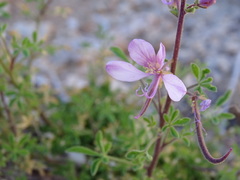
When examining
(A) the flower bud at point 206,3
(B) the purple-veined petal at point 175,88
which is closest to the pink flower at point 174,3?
(A) the flower bud at point 206,3

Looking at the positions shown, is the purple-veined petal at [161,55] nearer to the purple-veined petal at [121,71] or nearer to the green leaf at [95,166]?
the purple-veined petal at [121,71]

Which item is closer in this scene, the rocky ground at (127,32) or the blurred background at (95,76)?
the blurred background at (95,76)

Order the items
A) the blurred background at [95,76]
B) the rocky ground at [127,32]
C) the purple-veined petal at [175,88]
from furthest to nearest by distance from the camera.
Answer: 1. the rocky ground at [127,32]
2. the blurred background at [95,76]
3. the purple-veined petal at [175,88]

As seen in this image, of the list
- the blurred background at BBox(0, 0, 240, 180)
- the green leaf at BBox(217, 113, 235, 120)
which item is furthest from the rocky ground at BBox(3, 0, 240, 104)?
the green leaf at BBox(217, 113, 235, 120)

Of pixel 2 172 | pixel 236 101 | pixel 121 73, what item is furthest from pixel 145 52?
pixel 236 101

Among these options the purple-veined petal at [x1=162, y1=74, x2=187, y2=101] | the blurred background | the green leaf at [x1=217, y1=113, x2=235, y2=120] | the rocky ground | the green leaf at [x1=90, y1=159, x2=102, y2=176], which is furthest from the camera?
the rocky ground

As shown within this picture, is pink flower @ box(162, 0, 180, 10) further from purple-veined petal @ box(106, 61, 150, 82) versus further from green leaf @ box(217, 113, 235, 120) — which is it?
green leaf @ box(217, 113, 235, 120)
